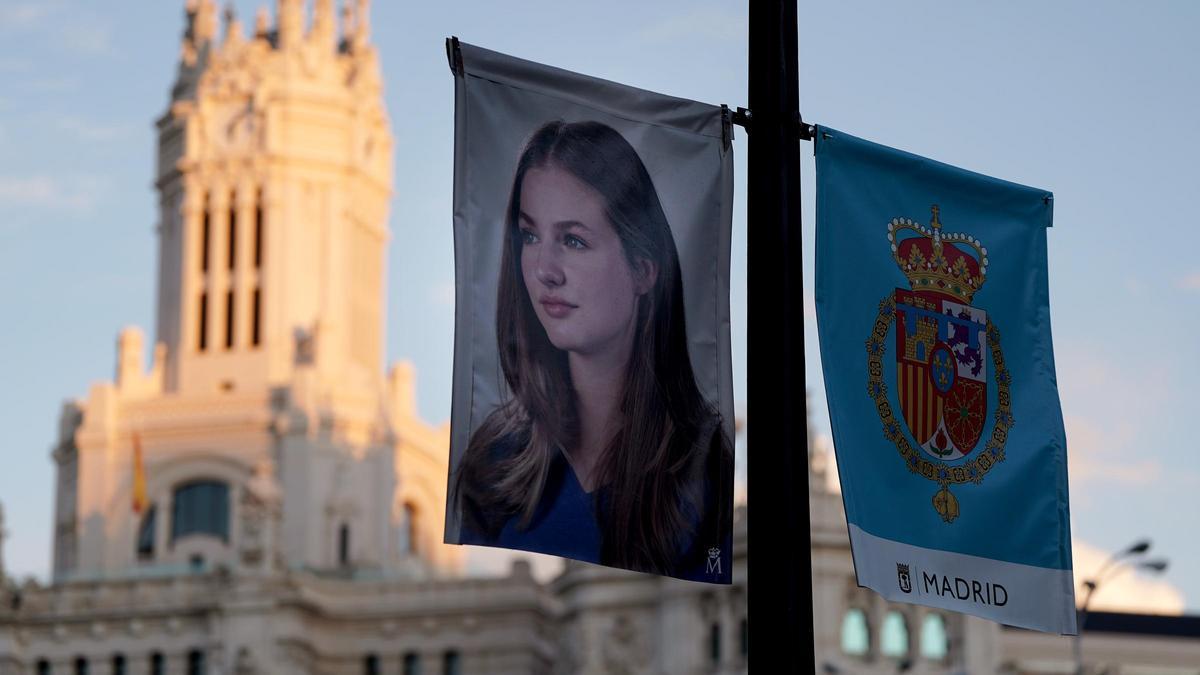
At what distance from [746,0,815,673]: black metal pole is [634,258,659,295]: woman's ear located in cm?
106

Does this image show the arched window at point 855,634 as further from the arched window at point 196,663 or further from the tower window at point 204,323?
the tower window at point 204,323

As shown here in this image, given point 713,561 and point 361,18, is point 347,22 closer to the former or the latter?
point 361,18

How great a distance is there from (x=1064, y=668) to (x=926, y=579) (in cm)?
7244

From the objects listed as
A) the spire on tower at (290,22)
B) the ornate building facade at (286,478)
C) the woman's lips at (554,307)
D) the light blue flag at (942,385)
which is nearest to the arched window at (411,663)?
the ornate building facade at (286,478)

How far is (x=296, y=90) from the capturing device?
→ 9675cm

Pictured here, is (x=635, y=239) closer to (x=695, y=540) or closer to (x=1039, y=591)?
(x=695, y=540)

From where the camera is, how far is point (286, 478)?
91188mm

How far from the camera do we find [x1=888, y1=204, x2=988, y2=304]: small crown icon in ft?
39.8

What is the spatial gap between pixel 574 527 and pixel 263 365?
83.1 meters

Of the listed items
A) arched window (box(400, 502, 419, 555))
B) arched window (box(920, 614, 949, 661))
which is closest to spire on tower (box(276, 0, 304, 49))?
arched window (box(400, 502, 419, 555))

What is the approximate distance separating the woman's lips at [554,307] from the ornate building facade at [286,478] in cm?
6727

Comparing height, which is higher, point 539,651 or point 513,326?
point 539,651

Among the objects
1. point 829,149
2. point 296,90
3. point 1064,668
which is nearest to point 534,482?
point 829,149

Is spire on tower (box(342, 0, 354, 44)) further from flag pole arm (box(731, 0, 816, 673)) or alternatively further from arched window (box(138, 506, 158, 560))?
flag pole arm (box(731, 0, 816, 673))
